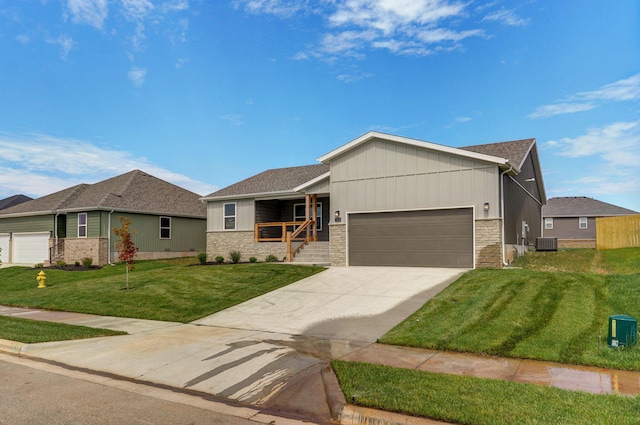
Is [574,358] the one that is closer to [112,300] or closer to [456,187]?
[456,187]

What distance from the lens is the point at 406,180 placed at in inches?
677

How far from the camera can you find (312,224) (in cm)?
2244

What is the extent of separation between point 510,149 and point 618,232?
776cm

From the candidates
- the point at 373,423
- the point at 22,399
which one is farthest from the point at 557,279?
the point at 22,399

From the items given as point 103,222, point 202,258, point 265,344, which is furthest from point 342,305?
point 103,222

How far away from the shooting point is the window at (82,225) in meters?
25.8

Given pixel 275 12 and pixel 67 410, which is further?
pixel 275 12

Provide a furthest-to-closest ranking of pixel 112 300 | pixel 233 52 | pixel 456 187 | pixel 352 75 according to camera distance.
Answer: pixel 352 75, pixel 233 52, pixel 456 187, pixel 112 300

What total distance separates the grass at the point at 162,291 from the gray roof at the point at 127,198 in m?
6.83

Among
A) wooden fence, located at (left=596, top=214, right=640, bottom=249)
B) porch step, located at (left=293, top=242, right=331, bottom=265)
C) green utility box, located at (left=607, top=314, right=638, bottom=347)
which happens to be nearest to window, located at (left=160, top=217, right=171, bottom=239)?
porch step, located at (left=293, top=242, right=331, bottom=265)

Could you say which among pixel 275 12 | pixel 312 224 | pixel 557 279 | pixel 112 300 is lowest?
pixel 112 300

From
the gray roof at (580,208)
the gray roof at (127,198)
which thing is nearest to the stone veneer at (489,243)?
the gray roof at (127,198)

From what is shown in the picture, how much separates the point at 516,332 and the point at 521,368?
6.01 ft

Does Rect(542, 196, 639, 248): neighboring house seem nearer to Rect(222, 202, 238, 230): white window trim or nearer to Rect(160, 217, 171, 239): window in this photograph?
Rect(222, 202, 238, 230): white window trim
